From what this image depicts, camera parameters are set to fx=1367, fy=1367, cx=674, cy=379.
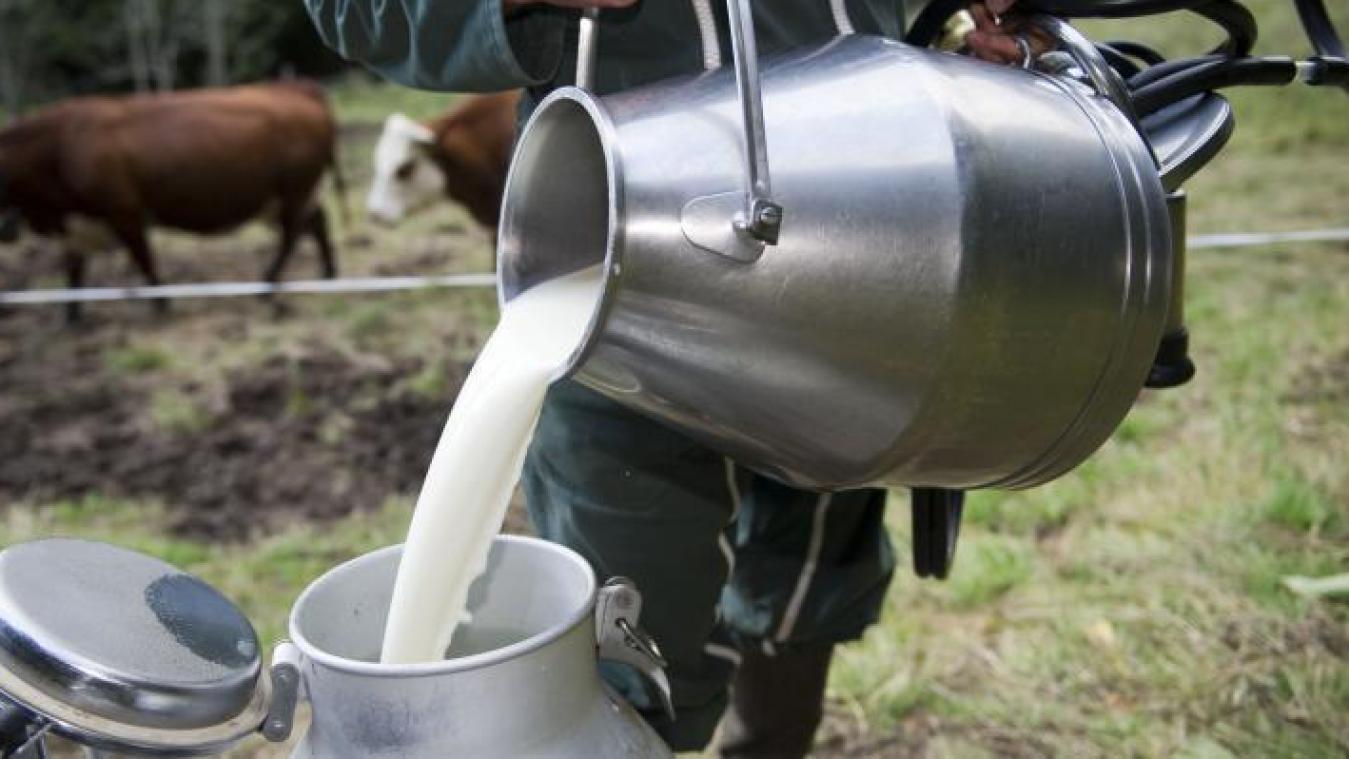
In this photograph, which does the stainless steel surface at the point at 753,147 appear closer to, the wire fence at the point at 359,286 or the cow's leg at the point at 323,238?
the wire fence at the point at 359,286

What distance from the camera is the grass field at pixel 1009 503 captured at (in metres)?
1.99

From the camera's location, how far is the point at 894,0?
1.41m

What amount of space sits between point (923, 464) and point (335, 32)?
0.70 m

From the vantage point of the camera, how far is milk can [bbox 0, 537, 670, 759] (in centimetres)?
80

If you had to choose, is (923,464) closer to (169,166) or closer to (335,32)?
(335,32)

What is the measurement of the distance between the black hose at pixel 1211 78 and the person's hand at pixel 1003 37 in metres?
0.09

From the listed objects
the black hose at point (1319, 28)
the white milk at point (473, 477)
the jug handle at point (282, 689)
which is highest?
the black hose at point (1319, 28)

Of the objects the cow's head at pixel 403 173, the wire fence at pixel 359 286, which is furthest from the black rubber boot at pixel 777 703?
the cow's head at pixel 403 173

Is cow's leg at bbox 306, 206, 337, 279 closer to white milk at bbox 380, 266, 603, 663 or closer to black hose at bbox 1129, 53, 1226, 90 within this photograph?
white milk at bbox 380, 266, 603, 663

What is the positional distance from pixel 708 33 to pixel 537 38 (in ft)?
0.58

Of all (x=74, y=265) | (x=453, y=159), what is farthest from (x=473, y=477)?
(x=74, y=265)

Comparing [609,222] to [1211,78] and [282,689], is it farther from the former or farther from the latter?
[1211,78]

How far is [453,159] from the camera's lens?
499cm

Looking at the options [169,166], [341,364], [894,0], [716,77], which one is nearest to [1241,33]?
[894,0]
